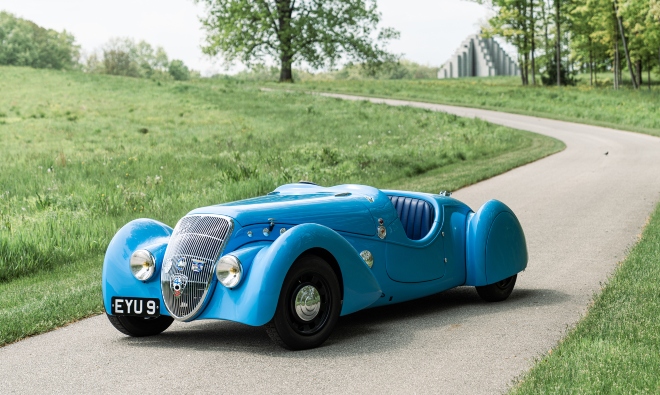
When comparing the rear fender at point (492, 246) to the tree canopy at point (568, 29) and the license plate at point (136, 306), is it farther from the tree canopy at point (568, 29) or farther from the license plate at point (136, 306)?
the tree canopy at point (568, 29)

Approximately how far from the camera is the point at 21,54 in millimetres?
110188

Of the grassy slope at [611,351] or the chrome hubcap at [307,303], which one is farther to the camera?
the chrome hubcap at [307,303]

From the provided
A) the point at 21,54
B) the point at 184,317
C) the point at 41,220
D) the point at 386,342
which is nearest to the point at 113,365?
the point at 184,317

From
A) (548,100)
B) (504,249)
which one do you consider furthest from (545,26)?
(504,249)

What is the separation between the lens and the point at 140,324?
701cm

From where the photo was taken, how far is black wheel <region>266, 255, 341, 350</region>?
6070 mm

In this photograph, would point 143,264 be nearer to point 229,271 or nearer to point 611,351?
point 229,271

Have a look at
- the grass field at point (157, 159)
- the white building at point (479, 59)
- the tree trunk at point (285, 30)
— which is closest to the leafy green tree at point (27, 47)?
the white building at point (479, 59)

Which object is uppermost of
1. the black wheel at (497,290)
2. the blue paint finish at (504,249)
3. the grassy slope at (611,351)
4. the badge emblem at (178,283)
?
the badge emblem at (178,283)

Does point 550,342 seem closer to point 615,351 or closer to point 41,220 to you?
point 615,351

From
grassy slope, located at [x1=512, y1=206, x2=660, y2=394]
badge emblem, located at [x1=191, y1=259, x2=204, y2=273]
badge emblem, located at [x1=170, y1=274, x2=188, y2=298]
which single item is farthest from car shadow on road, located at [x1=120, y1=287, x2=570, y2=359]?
grassy slope, located at [x1=512, y1=206, x2=660, y2=394]

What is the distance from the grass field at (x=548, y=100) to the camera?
38519 mm

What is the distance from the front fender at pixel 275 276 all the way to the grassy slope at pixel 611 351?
158 cm

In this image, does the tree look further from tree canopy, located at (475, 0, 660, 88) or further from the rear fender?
the rear fender
